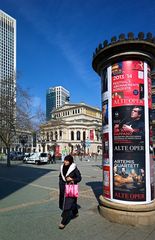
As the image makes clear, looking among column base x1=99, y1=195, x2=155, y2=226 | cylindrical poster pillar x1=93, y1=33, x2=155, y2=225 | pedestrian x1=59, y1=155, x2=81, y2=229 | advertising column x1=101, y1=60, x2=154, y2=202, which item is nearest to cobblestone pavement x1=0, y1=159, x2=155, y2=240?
column base x1=99, y1=195, x2=155, y2=226

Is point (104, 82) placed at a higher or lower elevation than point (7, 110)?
lower

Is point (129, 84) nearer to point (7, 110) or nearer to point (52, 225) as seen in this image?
point (52, 225)

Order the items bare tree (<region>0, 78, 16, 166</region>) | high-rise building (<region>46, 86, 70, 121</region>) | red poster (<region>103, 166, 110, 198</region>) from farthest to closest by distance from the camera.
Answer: high-rise building (<region>46, 86, 70, 121</region>) → bare tree (<region>0, 78, 16, 166</region>) → red poster (<region>103, 166, 110, 198</region>)

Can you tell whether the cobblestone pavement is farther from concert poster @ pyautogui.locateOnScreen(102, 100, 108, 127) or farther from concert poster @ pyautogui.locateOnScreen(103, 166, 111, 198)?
concert poster @ pyautogui.locateOnScreen(102, 100, 108, 127)

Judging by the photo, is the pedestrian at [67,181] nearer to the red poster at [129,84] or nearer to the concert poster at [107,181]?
the concert poster at [107,181]

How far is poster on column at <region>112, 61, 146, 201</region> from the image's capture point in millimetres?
5828

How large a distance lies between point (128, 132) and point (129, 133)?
3 centimetres

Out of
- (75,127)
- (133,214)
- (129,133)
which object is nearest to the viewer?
(133,214)

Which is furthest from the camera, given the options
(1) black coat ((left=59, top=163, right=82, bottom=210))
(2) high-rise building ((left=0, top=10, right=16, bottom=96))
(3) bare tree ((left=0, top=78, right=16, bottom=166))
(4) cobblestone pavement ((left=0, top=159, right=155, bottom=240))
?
(2) high-rise building ((left=0, top=10, right=16, bottom=96))

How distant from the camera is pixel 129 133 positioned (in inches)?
231

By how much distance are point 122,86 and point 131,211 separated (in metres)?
2.92

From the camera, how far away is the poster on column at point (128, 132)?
5828 millimetres

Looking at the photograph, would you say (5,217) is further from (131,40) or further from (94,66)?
(131,40)

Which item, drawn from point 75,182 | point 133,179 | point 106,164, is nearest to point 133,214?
point 133,179
